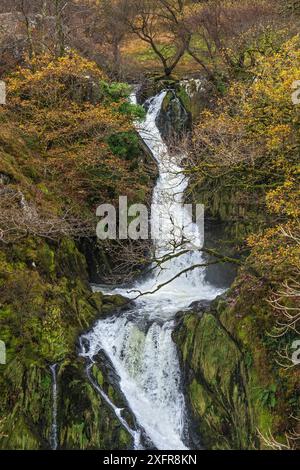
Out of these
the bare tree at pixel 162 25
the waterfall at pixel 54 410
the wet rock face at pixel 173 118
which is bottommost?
the waterfall at pixel 54 410

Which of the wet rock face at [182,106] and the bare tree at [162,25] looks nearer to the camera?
the wet rock face at [182,106]

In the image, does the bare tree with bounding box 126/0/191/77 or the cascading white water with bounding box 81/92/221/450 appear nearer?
the cascading white water with bounding box 81/92/221/450

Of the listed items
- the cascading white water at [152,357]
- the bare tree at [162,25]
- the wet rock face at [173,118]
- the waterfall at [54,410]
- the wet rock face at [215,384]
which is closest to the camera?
the wet rock face at [215,384]

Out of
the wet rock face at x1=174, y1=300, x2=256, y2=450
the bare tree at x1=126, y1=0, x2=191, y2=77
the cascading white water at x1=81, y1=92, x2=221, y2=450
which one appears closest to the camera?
the wet rock face at x1=174, y1=300, x2=256, y2=450

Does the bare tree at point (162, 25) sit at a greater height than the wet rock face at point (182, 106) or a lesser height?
greater

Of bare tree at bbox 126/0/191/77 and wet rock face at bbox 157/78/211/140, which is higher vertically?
bare tree at bbox 126/0/191/77

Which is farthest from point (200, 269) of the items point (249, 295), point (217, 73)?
point (217, 73)

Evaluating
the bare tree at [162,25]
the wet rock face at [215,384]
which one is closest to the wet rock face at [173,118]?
the bare tree at [162,25]

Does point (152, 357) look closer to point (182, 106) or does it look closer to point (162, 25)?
point (182, 106)

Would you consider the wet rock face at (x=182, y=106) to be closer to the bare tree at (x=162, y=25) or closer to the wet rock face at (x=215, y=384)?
the bare tree at (x=162, y=25)

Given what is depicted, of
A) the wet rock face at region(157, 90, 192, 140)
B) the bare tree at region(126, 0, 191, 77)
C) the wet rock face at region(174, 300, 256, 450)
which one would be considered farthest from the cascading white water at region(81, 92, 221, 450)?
the bare tree at region(126, 0, 191, 77)

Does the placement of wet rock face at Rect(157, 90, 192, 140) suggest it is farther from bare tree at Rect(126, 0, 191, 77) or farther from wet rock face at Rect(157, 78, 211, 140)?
bare tree at Rect(126, 0, 191, 77)

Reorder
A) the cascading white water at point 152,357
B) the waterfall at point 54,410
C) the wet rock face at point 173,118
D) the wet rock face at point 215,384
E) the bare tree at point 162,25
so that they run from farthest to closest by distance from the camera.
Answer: the bare tree at point 162,25
the wet rock face at point 173,118
the cascading white water at point 152,357
the waterfall at point 54,410
the wet rock face at point 215,384
